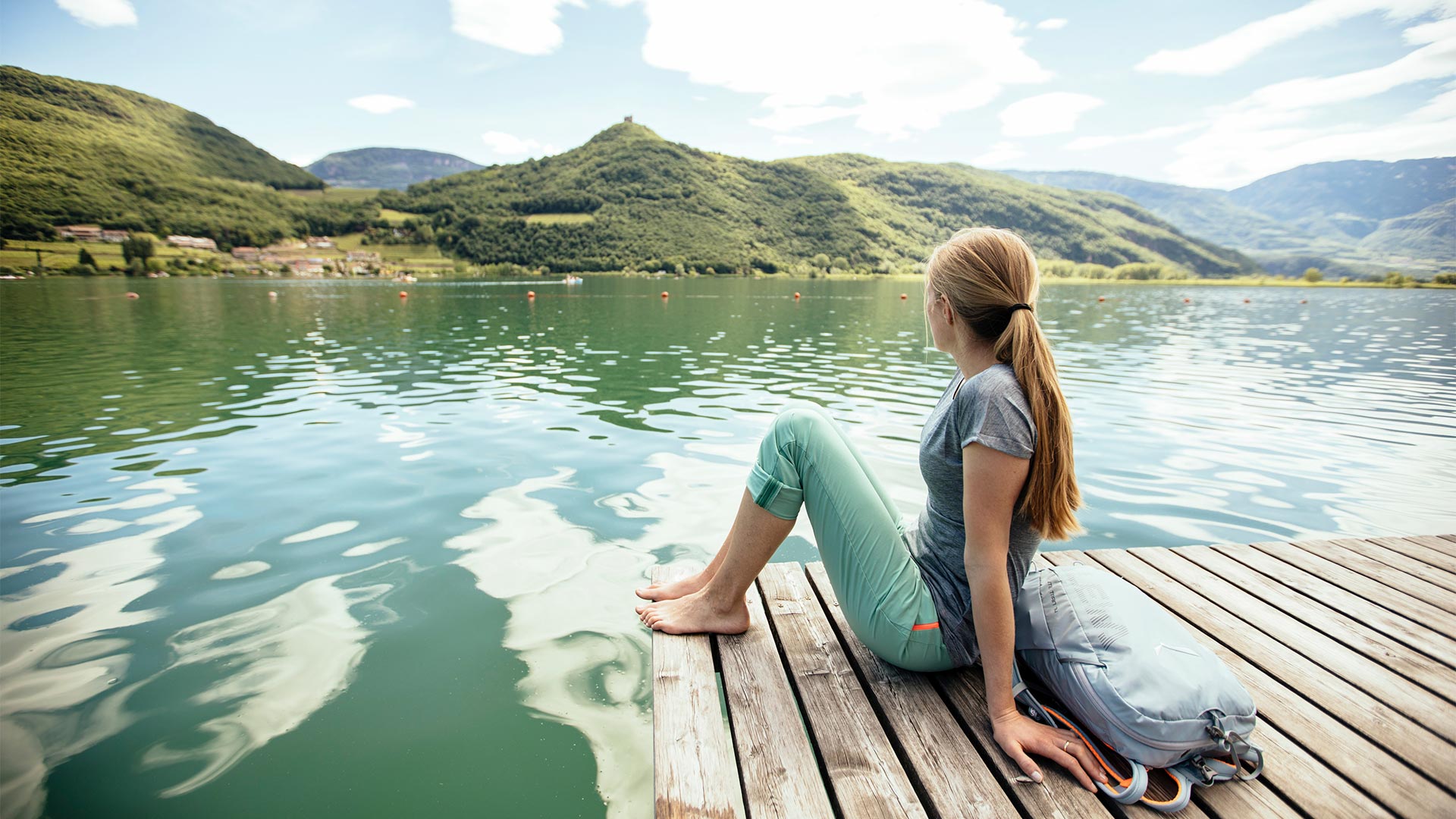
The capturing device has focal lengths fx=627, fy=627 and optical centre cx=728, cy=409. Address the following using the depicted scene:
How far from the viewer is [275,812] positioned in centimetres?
249

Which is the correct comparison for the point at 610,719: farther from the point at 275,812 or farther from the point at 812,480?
the point at 812,480

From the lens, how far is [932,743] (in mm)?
2160

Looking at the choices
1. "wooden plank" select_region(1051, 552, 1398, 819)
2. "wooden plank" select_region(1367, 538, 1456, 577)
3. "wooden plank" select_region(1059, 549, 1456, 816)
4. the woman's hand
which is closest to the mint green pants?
the woman's hand

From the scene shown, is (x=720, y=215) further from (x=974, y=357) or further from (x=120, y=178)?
(x=974, y=357)

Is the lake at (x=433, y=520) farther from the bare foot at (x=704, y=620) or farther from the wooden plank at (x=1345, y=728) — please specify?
the wooden plank at (x=1345, y=728)

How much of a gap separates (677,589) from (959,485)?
5.74 ft

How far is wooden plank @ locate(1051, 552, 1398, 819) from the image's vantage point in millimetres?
1889

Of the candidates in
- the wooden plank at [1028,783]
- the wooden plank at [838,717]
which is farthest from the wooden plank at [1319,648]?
the wooden plank at [838,717]

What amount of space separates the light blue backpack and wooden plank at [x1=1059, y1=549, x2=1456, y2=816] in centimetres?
34

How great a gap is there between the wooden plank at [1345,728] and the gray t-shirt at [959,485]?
1099mm

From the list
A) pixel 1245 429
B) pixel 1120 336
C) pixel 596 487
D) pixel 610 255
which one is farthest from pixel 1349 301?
pixel 610 255

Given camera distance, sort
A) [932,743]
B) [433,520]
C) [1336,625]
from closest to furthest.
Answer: [932,743] → [1336,625] → [433,520]

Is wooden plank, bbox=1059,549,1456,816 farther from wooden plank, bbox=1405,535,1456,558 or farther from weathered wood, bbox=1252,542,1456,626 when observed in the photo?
wooden plank, bbox=1405,535,1456,558

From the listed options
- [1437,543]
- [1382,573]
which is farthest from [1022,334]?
[1437,543]
